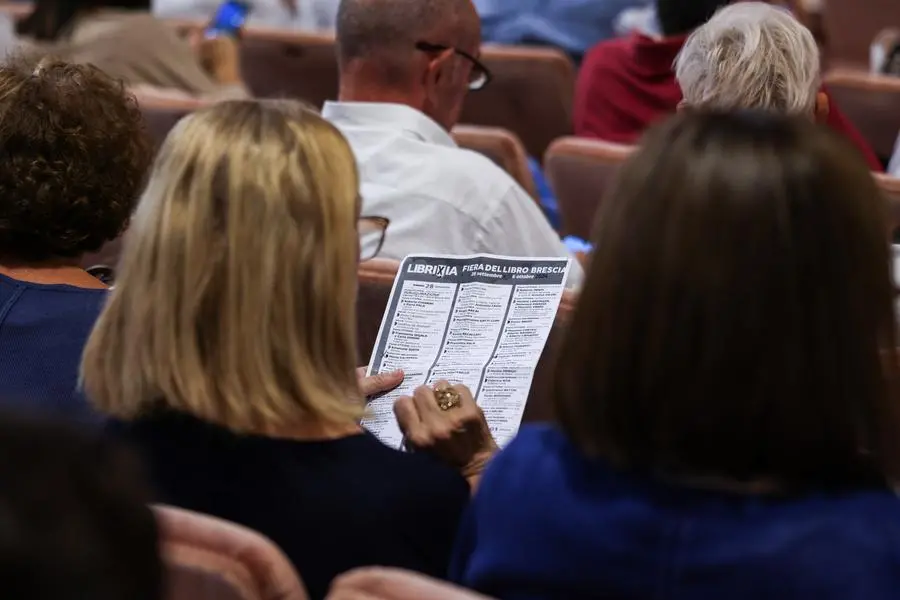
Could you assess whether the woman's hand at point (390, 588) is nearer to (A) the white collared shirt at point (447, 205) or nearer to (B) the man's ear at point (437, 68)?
(A) the white collared shirt at point (447, 205)

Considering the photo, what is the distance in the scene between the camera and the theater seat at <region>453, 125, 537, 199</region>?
3.10 m

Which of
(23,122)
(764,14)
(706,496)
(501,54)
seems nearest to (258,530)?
(706,496)

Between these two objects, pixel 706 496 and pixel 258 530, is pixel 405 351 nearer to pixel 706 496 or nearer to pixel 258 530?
pixel 258 530

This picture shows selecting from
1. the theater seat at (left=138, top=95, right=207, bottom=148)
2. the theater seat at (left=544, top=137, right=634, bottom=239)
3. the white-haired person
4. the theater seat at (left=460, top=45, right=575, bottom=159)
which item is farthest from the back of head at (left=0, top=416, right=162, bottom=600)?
the theater seat at (left=460, top=45, right=575, bottom=159)

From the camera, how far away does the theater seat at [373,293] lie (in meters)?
2.06

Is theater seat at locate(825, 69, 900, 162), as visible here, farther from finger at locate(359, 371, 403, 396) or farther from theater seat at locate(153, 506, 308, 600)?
theater seat at locate(153, 506, 308, 600)

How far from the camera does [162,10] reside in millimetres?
6422

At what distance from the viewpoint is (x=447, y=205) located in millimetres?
2473

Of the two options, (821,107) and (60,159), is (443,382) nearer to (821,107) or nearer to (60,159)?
(60,159)

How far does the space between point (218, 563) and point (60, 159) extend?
937 mm

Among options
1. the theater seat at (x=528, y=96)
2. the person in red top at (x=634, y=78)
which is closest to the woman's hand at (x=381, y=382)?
the person in red top at (x=634, y=78)

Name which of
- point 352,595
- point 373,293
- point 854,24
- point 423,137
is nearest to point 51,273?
point 373,293

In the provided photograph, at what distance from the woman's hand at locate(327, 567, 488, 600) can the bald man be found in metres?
1.24

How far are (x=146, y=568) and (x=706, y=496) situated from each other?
533 mm
